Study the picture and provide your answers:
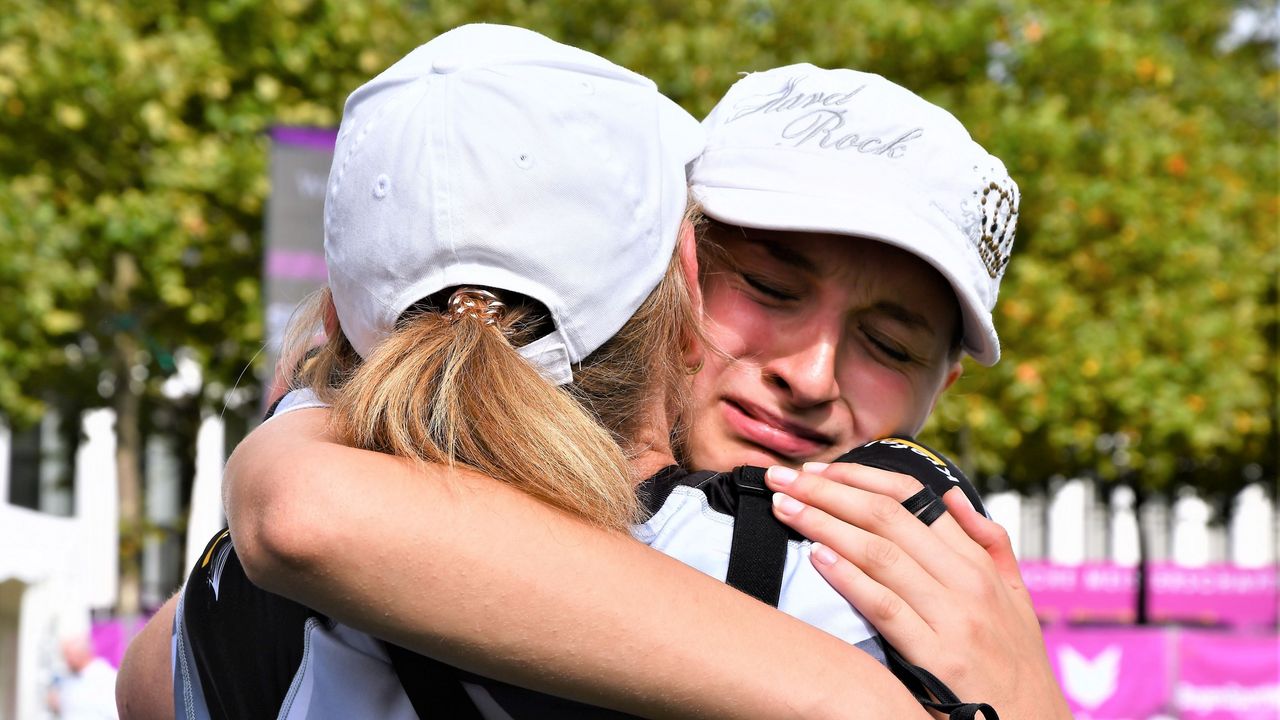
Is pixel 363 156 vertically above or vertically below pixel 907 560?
above

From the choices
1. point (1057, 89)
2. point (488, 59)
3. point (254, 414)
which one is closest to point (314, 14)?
point (254, 414)

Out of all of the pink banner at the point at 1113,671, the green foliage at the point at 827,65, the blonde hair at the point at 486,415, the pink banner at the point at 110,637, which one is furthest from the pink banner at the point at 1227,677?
the blonde hair at the point at 486,415

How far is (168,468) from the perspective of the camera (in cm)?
1944

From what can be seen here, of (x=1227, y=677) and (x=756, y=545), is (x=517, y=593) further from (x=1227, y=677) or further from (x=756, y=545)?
(x=1227, y=677)

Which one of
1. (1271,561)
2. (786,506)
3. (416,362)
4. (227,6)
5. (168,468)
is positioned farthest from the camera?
(1271,561)

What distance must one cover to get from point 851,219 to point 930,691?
1.77 feet

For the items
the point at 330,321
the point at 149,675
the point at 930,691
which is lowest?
the point at 149,675

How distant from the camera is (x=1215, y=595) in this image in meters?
16.5

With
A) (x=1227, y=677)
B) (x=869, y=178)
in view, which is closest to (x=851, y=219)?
(x=869, y=178)

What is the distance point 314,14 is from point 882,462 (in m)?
11.7

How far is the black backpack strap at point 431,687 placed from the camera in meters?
1.26

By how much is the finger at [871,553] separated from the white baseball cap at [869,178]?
373mm

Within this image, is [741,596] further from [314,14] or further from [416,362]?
[314,14]

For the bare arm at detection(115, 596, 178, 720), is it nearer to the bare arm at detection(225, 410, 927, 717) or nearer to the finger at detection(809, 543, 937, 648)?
the bare arm at detection(225, 410, 927, 717)
